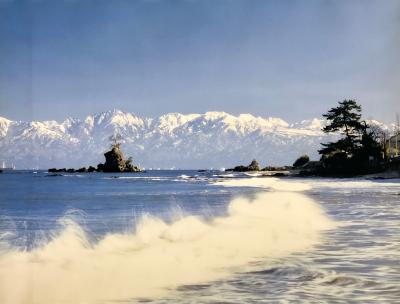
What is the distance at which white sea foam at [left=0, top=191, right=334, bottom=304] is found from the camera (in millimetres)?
7375

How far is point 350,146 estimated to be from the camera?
7025 cm

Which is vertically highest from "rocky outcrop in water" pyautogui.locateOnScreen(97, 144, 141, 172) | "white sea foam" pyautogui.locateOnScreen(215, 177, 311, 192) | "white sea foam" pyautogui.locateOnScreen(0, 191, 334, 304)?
"rocky outcrop in water" pyautogui.locateOnScreen(97, 144, 141, 172)

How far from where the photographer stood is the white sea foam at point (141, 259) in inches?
290

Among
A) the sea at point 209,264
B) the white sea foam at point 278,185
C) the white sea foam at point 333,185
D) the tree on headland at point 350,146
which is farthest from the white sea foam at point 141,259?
the tree on headland at point 350,146

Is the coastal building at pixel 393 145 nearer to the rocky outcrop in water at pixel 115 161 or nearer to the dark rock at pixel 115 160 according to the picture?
the rocky outcrop in water at pixel 115 161

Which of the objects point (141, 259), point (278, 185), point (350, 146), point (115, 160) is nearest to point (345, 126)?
point (350, 146)

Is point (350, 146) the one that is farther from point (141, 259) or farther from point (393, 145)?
point (141, 259)

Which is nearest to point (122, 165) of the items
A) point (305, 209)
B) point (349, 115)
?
point (349, 115)

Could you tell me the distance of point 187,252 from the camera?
10.9m

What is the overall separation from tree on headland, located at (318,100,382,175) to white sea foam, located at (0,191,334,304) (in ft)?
173

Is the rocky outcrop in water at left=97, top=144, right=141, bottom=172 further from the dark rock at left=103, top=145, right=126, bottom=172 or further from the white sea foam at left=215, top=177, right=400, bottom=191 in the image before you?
the white sea foam at left=215, top=177, right=400, bottom=191

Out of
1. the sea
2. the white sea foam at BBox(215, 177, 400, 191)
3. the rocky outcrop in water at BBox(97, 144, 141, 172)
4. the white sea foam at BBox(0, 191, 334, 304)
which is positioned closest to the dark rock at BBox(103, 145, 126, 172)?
the rocky outcrop in water at BBox(97, 144, 141, 172)

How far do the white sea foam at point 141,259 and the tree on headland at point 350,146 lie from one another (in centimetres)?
5274

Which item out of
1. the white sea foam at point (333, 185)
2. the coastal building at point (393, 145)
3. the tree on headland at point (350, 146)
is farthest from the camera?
the coastal building at point (393, 145)
